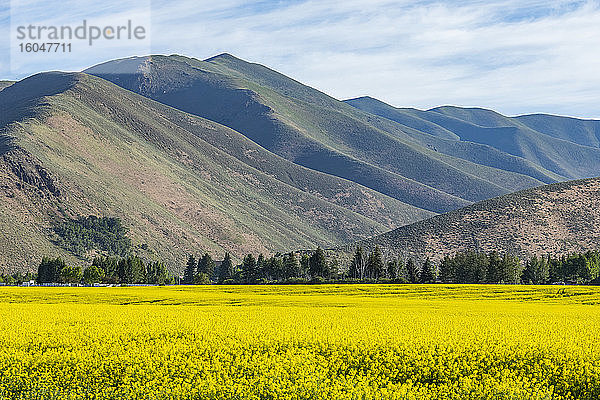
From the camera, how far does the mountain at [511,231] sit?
172750 millimetres

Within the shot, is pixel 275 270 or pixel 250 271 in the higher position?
pixel 275 270

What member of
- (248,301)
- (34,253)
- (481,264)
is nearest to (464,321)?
(248,301)

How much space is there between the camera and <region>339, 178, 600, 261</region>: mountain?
6801 inches

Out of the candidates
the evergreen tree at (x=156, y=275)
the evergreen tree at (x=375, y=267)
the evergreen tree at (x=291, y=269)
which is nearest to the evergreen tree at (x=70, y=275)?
the evergreen tree at (x=156, y=275)

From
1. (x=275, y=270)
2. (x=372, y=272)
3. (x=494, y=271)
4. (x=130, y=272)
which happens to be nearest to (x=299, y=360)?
(x=494, y=271)

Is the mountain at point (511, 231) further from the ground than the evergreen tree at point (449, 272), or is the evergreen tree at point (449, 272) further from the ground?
the mountain at point (511, 231)

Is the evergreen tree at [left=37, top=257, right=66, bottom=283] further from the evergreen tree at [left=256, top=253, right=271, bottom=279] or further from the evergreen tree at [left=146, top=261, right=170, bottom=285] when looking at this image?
the evergreen tree at [left=256, top=253, right=271, bottom=279]

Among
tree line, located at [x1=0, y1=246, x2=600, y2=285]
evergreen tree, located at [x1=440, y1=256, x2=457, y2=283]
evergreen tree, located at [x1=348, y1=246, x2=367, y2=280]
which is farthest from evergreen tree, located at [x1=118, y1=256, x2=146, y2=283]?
evergreen tree, located at [x1=440, y1=256, x2=457, y2=283]

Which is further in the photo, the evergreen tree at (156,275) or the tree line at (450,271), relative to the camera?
the evergreen tree at (156,275)

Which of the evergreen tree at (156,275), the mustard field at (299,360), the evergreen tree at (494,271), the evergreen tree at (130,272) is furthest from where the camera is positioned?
the evergreen tree at (156,275)

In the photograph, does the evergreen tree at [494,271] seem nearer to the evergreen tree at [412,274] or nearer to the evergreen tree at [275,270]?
the evergreen tree at [412,274]

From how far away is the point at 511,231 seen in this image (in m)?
180

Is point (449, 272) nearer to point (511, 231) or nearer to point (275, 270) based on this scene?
point (275, 270)

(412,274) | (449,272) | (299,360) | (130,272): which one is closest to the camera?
(299,360)
